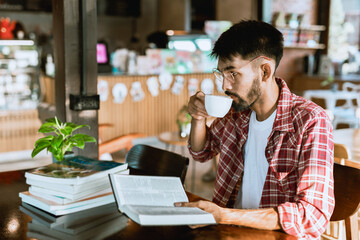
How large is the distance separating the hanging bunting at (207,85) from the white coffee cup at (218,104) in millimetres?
4417

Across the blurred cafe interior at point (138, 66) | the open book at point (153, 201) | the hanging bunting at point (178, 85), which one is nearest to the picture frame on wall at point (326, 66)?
the blurred cafe interior at point (138, 66)

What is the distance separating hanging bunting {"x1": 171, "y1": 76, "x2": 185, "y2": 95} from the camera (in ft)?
18.7

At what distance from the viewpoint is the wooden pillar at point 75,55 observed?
2.31 m

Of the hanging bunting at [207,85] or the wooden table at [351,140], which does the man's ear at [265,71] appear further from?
the hanging bunting at [207,85]

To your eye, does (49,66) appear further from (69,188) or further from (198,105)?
(69,188)

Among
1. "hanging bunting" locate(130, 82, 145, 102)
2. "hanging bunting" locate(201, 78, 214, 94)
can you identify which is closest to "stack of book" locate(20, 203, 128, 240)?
"hanging bunting" locate(130, 82, 145, 102)

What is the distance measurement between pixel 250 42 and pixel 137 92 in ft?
13.2

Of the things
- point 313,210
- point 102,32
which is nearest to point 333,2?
point 102,32

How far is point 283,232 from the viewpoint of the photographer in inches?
51.1

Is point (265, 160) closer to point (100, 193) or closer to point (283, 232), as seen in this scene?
point (283, 232)

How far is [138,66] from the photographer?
5559mm

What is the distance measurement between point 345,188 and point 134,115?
13.2ft

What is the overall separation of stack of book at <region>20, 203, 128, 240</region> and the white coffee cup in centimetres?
49

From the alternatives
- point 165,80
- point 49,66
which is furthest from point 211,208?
point 49,66
